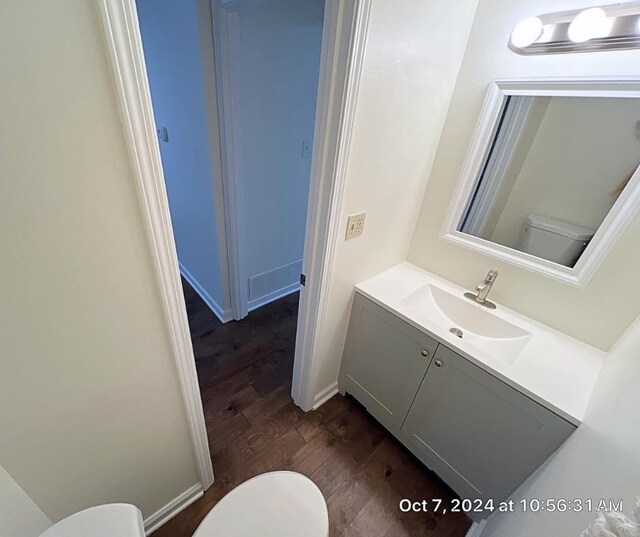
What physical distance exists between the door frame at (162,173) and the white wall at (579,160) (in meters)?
0.79

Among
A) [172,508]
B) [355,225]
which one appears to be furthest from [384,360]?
[172,508]

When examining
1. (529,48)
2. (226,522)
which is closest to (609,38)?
(529,48)

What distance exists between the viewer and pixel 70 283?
23.1 inches

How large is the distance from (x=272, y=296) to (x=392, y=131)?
1.70 m

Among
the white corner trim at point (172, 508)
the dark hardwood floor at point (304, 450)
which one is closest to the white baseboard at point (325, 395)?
the dark hardwood floor at point (304, 450)

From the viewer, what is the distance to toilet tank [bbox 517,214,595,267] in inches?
42.5

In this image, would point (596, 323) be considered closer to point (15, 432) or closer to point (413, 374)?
point (413, 374)

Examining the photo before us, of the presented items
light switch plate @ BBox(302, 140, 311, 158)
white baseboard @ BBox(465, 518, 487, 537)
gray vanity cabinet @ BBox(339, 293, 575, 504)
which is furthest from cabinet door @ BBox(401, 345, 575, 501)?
light switch plate @ BBox(302, 140, 311, 158)

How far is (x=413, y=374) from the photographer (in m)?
1.26

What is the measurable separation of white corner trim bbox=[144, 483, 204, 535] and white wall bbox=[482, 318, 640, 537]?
46.0 inches

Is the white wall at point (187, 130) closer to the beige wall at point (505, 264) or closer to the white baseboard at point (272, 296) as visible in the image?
the white baseboard at point (272, 296)

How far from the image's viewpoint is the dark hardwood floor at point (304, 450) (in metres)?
1.21

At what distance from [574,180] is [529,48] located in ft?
1.66

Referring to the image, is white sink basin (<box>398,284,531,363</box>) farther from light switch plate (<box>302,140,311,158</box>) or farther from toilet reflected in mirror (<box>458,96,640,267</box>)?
light switch plate (<box>302,140,311,158</box>)
